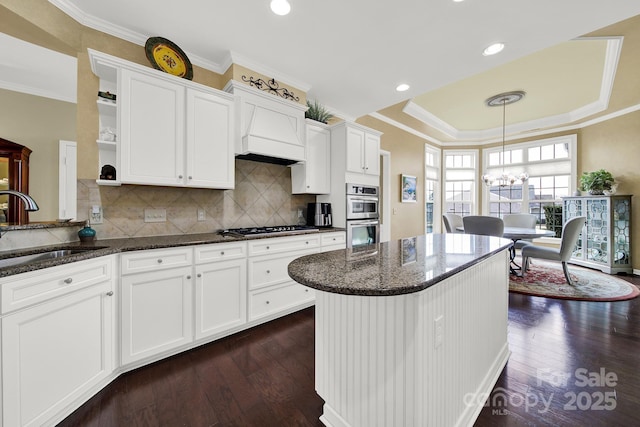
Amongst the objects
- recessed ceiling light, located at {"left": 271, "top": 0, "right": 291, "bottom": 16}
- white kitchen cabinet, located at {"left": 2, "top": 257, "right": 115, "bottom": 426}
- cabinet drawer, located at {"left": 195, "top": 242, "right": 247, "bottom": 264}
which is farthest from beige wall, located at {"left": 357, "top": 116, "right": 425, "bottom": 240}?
white kitchen cabinet, located at {"left": 2, "top": 257, "right": 115, "bottom": 426}

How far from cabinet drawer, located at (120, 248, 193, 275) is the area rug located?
4092 mm

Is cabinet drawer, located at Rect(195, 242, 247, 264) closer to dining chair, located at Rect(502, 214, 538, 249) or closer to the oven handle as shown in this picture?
the oven handle

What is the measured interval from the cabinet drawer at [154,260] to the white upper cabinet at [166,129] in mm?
601

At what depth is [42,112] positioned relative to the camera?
224cm

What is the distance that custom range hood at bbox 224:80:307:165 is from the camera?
2.57 metres

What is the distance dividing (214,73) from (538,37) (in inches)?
129

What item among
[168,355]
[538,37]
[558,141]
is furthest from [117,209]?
[558,141]

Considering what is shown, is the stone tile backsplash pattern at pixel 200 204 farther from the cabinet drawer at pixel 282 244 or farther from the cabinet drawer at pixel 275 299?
the cabinet drawer at pixel 275 299

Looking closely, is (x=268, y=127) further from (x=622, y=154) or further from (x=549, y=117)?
(x=549, y=117)

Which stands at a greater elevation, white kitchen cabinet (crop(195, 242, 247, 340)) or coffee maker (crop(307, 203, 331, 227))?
coffee maker (crop(307, 203, 331, 227))

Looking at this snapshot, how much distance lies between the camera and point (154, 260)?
187cm

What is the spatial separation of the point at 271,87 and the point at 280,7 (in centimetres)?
97

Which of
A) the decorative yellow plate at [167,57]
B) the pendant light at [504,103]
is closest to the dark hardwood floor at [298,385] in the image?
the decorative yellow plate at [167,57]

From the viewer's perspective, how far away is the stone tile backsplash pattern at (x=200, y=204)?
2.13 meters
